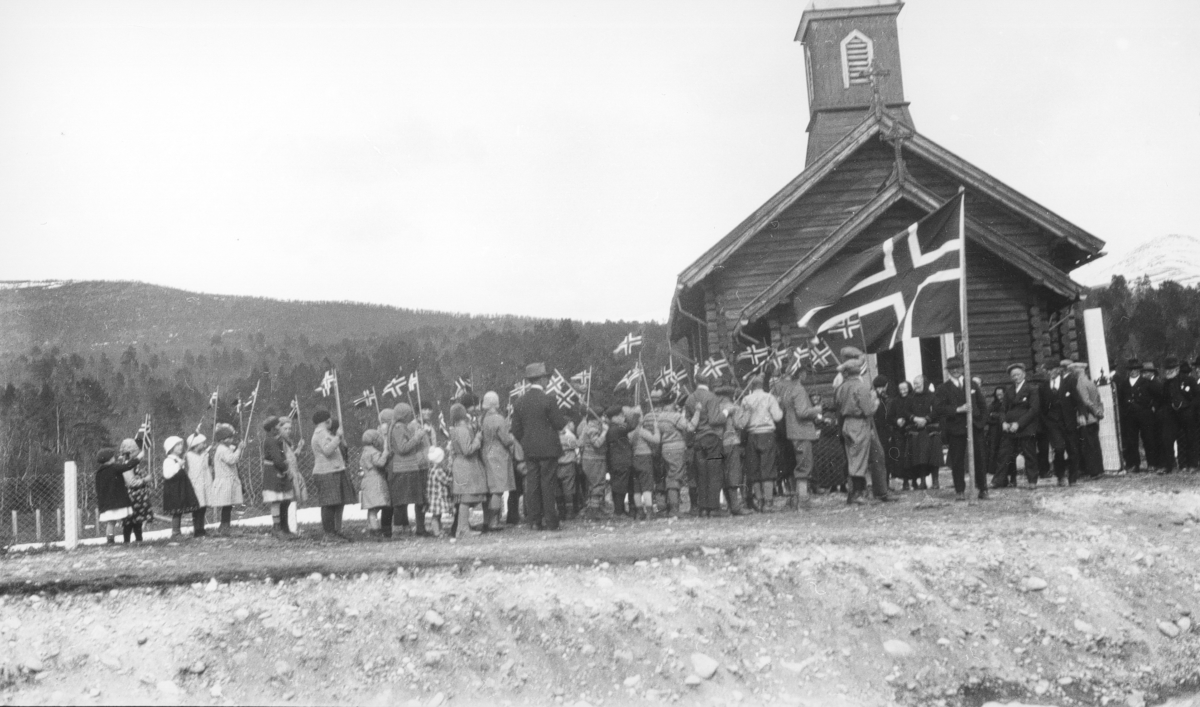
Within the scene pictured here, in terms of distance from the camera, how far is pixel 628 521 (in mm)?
13984

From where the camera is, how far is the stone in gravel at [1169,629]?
8.77 metres

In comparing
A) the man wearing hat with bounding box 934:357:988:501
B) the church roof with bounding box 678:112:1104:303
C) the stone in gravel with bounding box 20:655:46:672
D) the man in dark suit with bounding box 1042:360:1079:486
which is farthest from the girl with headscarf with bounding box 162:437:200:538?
the man in dark suit with bounding box 1042:360:1079:486

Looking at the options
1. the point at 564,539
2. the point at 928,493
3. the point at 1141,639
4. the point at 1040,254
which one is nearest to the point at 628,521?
the point at 564,539

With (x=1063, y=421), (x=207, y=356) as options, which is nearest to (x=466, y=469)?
(x=1063, y=421)

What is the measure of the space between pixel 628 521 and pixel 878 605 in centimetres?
549

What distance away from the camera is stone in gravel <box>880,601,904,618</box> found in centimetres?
867

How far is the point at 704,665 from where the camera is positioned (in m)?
8.02

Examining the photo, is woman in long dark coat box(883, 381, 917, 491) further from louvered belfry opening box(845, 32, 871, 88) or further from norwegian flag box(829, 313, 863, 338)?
louvered belfry opening box(845, 32, 871, 88)

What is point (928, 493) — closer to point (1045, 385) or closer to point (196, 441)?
point (1045, 385)

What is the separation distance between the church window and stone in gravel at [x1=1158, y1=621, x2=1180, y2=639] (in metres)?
22.8

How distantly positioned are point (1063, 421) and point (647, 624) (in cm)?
853

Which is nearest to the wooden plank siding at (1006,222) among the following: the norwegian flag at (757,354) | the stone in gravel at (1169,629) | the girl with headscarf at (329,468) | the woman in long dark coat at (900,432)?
the norwegian flag at (757,354)

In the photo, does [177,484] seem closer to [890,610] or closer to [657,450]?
[657,450]

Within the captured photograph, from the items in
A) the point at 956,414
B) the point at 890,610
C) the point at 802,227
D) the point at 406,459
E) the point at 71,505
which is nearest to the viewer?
the point at 890,610
